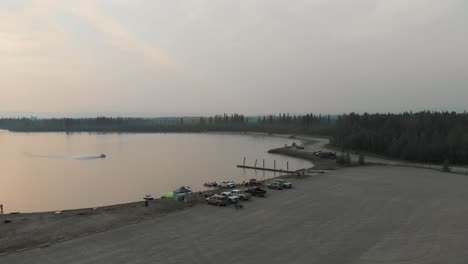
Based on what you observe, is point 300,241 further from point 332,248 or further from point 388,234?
point 388,234

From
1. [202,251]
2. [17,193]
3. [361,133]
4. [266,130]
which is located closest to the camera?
[202,251]

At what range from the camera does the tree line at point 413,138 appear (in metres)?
41.6

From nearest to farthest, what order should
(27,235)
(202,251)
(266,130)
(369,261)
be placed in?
(369,261)
(202,251)
(27,235)
(266,130)

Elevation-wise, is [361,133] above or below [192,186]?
above

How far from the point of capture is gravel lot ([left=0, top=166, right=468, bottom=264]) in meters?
12.8

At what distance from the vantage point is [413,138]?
44.5m

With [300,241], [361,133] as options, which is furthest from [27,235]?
[361,133]

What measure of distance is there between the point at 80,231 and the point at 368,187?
19.0 metres

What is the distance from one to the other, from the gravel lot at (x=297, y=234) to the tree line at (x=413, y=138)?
2126cm

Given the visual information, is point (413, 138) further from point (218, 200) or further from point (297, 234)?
point (297, 234)

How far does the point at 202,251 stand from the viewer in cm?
1329

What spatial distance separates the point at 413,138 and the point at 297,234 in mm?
35177

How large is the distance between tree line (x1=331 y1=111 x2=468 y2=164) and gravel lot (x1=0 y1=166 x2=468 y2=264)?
2126 cm

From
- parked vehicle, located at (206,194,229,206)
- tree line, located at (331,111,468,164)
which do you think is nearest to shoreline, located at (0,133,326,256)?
parked vehicle, located at (206,194,229,206)
